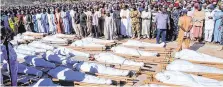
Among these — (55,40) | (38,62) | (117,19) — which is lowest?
(38,62)

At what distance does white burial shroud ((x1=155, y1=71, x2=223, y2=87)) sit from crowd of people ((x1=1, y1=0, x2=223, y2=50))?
132 inches

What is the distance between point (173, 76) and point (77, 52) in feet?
14.3

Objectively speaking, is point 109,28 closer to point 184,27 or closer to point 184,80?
point 184,27

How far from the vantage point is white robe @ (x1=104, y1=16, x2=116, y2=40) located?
1288 centimetres

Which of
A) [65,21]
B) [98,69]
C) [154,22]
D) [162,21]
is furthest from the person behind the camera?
[65,21]

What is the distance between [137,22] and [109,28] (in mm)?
1276

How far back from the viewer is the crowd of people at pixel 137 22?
1130 centimetres

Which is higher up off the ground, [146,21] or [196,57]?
[146,21]

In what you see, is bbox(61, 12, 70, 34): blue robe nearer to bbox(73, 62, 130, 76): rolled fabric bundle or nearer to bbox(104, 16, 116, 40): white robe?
bbox(104, 16, 116, 40): white robe

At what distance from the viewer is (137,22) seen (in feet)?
41.2

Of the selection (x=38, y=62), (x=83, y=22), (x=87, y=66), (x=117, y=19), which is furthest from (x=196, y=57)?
(x=83, y=22)

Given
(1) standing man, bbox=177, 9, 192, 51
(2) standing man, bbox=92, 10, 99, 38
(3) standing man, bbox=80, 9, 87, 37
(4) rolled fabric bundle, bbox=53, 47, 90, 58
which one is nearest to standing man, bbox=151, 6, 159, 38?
(1) standing man, bbox=177, 9, 192, 51

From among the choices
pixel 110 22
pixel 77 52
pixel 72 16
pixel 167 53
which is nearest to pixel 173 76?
pixel 167 53

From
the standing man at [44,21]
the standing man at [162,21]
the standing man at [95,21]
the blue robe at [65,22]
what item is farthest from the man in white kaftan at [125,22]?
the standing man at [44,21]
